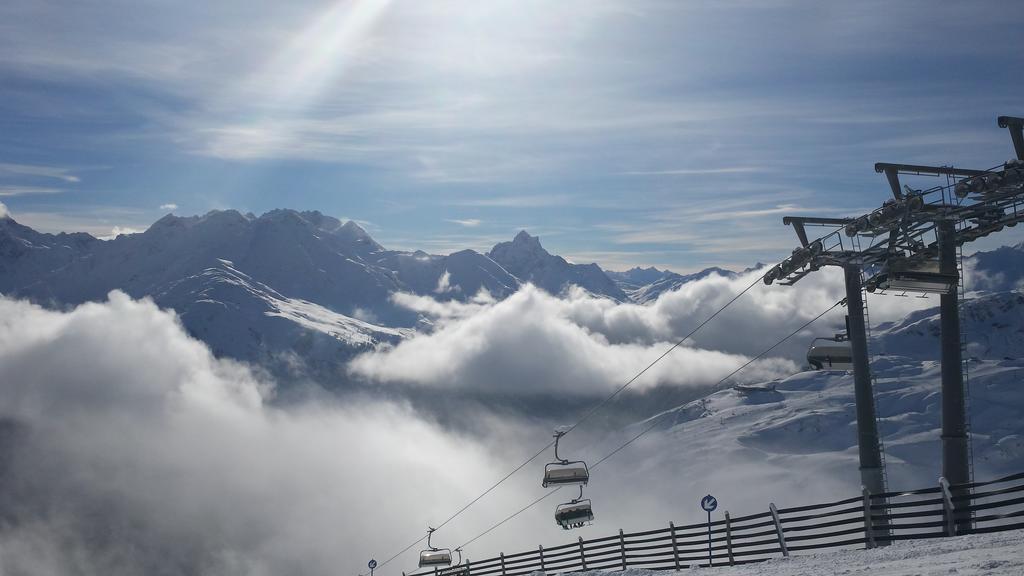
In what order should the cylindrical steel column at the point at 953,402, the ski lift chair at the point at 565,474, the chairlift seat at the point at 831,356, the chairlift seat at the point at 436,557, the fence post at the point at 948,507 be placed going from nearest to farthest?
the fence post at the point at 948,507, the cylindrical steel column at the point at 953,402, the chairlift seat at the point at 831,356, the ski lift chair at the point at 565,474, the chairlift seat at the point at 436,557

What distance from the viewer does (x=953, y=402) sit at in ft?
74.2

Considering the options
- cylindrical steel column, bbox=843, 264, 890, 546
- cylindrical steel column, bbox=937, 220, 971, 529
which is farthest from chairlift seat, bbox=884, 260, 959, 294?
cylindrical steel column, bbox=843, 264, 890, 546

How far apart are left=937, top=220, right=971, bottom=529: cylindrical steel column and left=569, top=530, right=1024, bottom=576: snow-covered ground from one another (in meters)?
2.84

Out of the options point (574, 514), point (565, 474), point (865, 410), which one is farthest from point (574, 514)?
point (865, 410)

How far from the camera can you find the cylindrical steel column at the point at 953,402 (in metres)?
22.5

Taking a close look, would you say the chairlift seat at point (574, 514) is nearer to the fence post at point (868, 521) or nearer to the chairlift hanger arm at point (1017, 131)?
the fence post at point (868, 521)

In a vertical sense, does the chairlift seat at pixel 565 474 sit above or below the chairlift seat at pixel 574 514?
above

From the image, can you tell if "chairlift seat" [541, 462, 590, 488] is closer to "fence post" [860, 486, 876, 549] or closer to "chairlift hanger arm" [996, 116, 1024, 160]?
"fence post" [860, 486, 876, 549]

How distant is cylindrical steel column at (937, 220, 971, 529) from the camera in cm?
2255

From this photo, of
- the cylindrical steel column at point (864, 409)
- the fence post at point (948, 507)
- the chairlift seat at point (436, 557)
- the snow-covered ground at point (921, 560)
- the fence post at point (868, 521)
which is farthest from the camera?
the chairlift seat at point (436, 557)

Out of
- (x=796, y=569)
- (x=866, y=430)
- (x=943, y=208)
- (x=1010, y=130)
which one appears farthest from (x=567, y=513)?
(x=1010, y=130)

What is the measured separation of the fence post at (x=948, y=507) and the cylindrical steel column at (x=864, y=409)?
3.61 metres

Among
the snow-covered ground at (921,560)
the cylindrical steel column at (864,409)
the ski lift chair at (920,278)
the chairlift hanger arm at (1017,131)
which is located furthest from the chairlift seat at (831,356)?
the chairlift hanger arm at (1017,131)

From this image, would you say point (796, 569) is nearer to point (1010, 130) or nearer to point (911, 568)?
point (911, 568)
